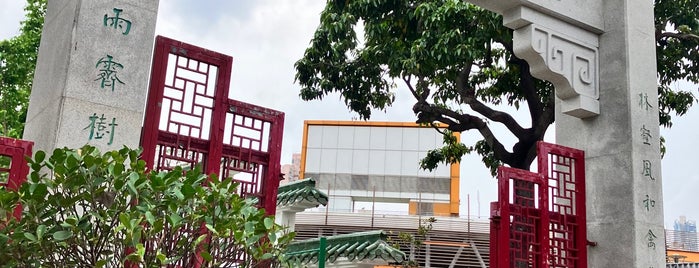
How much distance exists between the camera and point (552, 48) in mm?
5523

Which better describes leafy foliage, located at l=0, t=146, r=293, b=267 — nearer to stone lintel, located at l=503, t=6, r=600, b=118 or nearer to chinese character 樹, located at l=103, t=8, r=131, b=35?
chinese character 樹, located at l=103, t=8, r=131, b=35

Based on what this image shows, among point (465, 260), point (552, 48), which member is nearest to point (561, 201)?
point (552, 48)

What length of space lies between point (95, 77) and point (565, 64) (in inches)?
131

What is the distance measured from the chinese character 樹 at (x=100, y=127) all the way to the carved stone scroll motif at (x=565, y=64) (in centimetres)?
293

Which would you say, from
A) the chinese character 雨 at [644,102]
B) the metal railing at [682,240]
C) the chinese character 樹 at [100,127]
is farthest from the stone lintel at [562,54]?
the metal railing at [682,240]

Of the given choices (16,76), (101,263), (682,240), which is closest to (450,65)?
(16,76)

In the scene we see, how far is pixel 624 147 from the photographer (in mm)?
5551

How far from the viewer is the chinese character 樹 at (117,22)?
12.5 feet

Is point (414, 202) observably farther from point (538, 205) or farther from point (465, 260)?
point (538, 205)

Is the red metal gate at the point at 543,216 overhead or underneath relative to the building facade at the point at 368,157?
underneath

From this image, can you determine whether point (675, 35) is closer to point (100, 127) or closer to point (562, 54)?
point (562, 54)

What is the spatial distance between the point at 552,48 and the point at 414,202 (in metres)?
15.1

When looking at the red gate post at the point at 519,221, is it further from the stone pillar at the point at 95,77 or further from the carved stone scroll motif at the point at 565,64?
the stone pillar at the point at 95,77

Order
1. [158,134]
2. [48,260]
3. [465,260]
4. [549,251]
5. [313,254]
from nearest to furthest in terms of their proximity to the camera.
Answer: [48,260] < [158,134] < [549,251] < [313,254] < [465,260]
